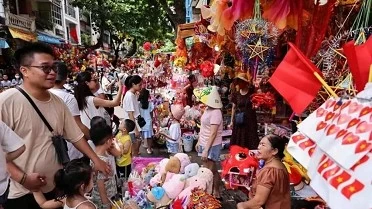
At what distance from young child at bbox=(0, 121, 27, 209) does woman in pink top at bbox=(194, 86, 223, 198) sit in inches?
107

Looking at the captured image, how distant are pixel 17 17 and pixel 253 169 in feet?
54.4

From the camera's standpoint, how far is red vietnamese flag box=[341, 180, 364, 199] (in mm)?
1267

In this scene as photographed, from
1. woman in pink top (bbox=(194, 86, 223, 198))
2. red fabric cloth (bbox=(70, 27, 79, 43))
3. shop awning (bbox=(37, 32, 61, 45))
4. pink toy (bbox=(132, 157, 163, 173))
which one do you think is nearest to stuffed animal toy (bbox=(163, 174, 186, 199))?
woman in pink top (bbox=(194, 86, 223, 198))

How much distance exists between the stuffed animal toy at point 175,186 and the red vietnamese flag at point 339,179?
253 cm

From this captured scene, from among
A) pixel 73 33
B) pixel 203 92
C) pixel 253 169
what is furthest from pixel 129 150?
pixel 73 33

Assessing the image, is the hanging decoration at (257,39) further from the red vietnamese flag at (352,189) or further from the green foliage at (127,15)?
the green foliage at (127,15)

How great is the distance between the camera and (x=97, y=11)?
20.7 meters

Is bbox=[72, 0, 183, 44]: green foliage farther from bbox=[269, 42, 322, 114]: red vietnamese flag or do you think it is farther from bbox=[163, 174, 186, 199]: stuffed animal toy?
bbox=[269, 42, 322, 114]: red vietnamese flag

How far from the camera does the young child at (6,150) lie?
206 centimetres

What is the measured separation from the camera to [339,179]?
1.38m

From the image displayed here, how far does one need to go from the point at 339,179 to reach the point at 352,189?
0.09 metres

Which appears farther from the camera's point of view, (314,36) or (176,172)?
(176,172)

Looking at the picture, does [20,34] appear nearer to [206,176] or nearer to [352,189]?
[206,176]

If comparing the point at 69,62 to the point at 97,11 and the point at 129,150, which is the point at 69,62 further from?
the point at 129,150
